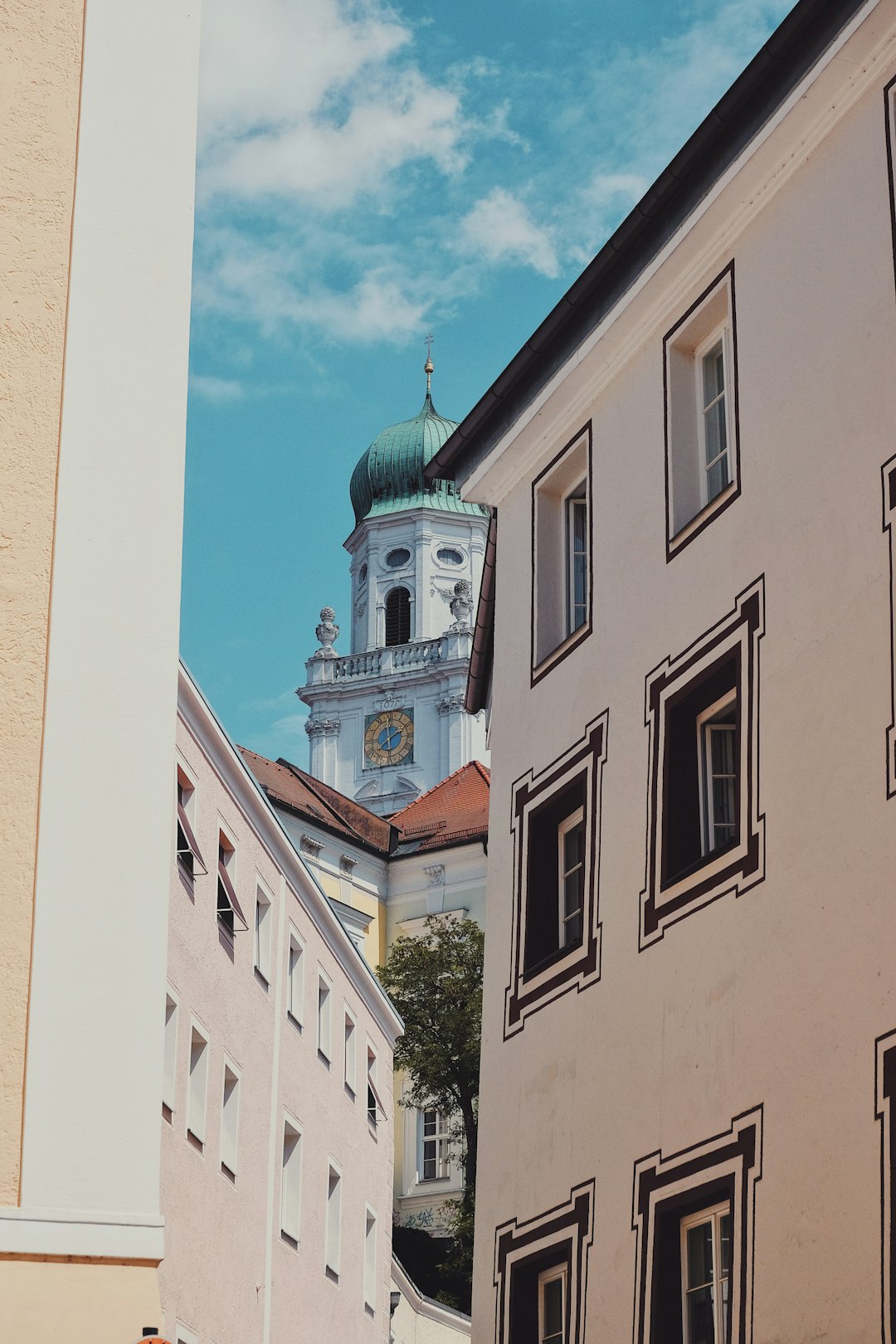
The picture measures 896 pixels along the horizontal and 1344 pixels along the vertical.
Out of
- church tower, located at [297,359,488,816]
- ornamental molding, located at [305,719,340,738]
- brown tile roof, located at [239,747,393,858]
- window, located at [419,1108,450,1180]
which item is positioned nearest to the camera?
window, located at [419,1108,450,1180]

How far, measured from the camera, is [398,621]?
110375 mm

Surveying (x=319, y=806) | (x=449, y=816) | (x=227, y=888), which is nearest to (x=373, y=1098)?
(x=227, y=888)

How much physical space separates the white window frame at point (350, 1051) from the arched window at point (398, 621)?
76.0 m

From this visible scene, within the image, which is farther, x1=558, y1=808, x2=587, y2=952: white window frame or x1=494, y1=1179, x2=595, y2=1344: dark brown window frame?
x1=558, y1=808, x2=587, y2=952: white window frame

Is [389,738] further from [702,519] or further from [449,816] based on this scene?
[702,519]

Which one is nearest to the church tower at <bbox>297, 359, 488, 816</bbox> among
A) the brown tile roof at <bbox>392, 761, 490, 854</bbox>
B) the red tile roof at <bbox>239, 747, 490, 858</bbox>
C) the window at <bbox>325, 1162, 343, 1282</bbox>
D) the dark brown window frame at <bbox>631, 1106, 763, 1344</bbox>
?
the brown tile roof at <bbox>392, 761, 490, 854</bbox>

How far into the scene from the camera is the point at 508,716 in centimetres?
1928

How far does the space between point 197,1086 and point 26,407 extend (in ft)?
52.4

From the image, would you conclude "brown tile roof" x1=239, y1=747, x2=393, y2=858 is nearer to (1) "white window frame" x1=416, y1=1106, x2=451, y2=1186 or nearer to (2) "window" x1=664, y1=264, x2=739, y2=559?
(1) "white window frame" x1=416, y1=1106, x2=451, y2=1186

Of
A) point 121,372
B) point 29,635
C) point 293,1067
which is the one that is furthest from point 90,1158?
point 293,1067

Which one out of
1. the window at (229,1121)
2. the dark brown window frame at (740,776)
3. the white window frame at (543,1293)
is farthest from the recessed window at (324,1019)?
the dark brown window frame at (740,776)

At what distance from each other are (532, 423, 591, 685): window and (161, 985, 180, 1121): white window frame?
6447 millimetres

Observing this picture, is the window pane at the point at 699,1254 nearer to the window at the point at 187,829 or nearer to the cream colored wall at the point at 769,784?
the cream colored wall at the point at 769,784

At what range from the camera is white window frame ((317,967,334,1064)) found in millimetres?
31391
